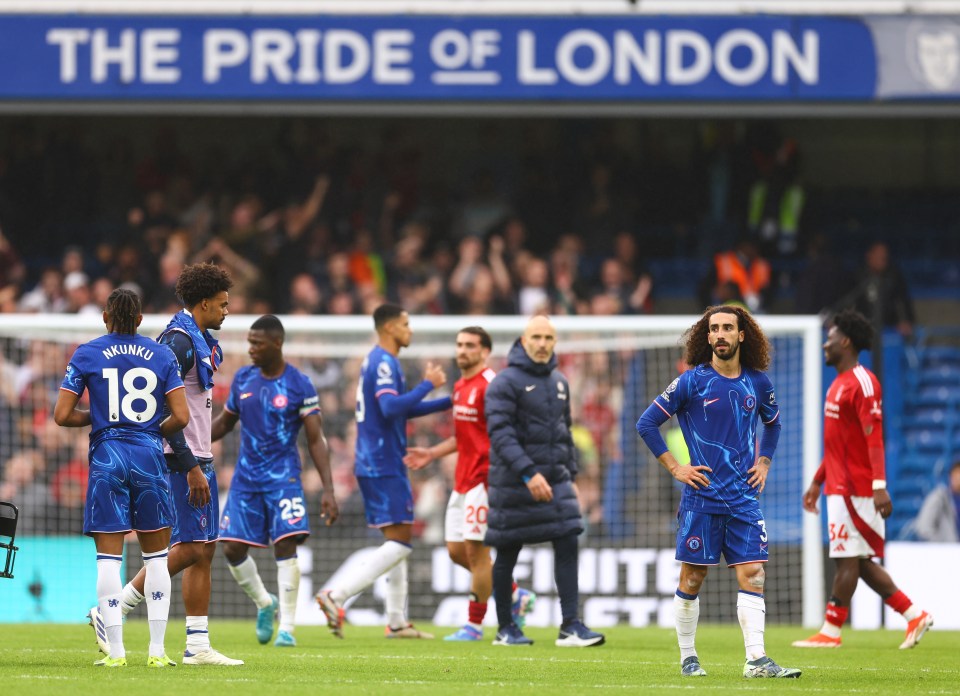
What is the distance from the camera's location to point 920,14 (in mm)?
18422

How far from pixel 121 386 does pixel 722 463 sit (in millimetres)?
3260

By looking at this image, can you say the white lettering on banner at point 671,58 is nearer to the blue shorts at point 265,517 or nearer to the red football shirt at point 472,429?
the red football shirt at point 472,429

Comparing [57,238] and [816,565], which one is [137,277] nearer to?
[57,238]

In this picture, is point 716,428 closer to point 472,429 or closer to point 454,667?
point 454,667

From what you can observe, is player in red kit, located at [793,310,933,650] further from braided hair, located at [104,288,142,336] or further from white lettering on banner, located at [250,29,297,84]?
white lettering on banner, located at [250,29,297,84]

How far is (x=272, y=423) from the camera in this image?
37.9 feet

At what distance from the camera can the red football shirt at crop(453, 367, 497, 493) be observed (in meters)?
12.3

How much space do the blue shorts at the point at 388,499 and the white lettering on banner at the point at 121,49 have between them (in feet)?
26.9

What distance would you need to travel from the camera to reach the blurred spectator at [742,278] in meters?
19.0

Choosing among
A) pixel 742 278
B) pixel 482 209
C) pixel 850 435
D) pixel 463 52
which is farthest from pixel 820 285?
pixel 850 435

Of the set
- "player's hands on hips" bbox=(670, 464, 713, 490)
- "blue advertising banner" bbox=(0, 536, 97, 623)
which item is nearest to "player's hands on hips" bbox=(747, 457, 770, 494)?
"player's hands on hips" bbox=(670, 464, 713, 490)

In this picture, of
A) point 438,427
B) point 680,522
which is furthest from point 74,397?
point 438,427

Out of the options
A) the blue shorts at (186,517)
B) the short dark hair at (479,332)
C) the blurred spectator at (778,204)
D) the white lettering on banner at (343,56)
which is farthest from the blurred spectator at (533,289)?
the blue shorts at (186,517)

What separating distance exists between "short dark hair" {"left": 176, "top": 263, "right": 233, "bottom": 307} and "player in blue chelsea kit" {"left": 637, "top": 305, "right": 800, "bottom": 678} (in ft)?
8.27
